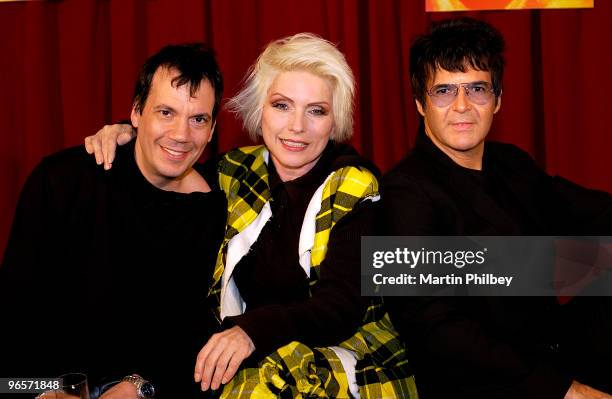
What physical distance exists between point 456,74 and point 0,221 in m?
2.28

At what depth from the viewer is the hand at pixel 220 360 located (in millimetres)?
1515

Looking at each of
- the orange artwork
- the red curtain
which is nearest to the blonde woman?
the red curtain

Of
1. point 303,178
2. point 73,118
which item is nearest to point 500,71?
point 303,178

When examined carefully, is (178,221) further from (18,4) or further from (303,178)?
(18,4)

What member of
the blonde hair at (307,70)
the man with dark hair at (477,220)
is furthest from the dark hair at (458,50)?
the blonde hair at (307,70)

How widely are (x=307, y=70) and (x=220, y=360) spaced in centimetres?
95

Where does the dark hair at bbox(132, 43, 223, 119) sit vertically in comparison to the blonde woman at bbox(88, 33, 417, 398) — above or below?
above

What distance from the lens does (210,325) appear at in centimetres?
197

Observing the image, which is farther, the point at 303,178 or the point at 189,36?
the point at 189,36

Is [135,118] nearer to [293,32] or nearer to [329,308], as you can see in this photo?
[329,308]

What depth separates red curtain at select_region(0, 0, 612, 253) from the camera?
275cm

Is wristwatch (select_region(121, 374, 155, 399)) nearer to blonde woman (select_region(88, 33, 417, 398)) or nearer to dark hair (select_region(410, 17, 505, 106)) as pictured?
blonde woman (select_region(88, 33, 417, 398))

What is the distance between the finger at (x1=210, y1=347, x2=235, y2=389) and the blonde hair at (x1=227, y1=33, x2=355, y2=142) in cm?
86

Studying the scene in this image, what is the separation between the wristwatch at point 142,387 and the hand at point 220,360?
0.24 metres
